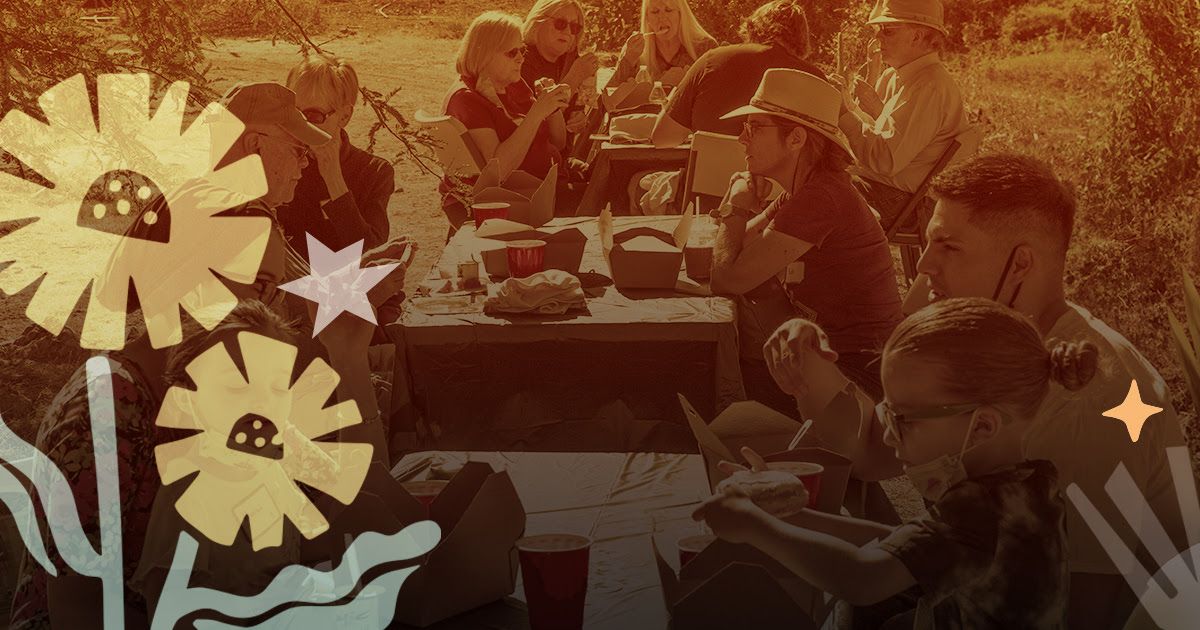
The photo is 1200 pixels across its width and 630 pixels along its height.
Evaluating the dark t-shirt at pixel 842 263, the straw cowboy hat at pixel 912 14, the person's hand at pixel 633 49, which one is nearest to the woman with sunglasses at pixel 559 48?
the person's hand at pixel 633 49

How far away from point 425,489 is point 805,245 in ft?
6.28

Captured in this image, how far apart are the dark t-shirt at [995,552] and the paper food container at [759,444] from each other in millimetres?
339

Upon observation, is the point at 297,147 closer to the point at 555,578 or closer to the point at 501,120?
the point at 555,578

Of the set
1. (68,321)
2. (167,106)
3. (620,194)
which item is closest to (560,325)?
(167,106)

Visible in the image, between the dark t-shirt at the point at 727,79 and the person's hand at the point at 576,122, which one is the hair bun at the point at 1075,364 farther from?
the person's hand at the point at 576,122

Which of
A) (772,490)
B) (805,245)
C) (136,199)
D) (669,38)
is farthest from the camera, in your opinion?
(669,38)

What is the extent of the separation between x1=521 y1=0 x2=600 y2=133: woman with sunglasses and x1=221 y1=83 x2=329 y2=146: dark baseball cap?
3572 mm

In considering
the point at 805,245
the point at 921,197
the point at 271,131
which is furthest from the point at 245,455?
the point at 921,197

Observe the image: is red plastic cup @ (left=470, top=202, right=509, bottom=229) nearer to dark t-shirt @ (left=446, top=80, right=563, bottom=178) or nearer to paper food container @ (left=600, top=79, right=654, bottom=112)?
dark t-shirt @ (left=446, top=80, right=563, bottom=178)

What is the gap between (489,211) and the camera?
4.11 meters

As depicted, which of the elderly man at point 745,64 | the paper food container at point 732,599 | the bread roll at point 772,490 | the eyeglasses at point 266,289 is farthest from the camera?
the elderly man at point 745,64

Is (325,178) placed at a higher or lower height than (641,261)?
higher

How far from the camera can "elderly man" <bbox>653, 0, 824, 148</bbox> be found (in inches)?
200

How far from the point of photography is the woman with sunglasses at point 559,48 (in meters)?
6.08
